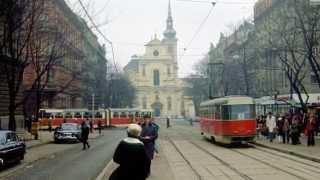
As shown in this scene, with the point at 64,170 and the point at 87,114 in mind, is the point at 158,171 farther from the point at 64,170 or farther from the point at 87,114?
the point at 87,114

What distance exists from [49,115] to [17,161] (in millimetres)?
50496

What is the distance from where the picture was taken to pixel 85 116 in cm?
7662

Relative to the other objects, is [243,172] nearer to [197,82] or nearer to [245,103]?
[245,103]

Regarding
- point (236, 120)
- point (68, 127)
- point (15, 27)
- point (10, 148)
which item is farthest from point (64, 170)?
point (68, 127)

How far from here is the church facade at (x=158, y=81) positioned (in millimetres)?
155500

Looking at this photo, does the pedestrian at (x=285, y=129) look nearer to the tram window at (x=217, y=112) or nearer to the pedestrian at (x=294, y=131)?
the pedestrian at (x=294, y=131)

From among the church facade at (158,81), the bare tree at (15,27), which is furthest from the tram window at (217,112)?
the church facade at (158,81)

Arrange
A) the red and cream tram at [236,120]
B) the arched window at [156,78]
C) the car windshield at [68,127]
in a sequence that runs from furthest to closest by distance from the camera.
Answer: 1. the arched window at [156,78]
2. the car windshield at [68,127]
3. the red and cream tram at [236,120]

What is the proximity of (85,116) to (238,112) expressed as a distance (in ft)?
145

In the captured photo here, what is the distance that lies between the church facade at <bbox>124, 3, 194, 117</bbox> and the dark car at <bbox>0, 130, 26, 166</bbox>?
128806 mm

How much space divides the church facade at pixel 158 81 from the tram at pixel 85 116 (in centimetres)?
7188

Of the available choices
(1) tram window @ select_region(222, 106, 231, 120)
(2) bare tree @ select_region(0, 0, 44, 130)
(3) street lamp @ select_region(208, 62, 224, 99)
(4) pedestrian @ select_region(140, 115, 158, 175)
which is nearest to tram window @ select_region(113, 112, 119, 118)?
(3) street lamp @ select_region(208, 62, 224, 99)

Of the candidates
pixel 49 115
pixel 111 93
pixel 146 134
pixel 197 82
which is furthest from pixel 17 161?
pixel 197 82

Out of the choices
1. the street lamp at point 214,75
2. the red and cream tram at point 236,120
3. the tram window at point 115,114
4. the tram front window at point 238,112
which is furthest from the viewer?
the tram window at point 115,114
